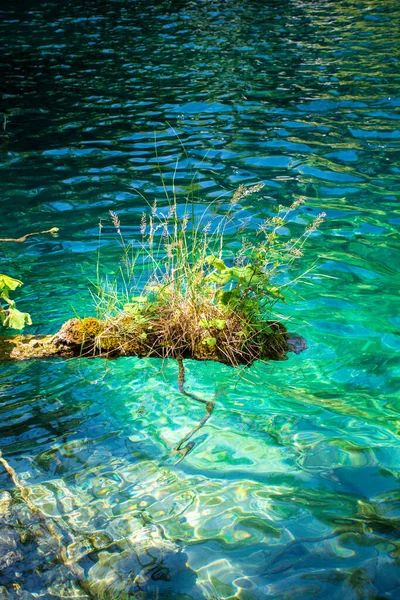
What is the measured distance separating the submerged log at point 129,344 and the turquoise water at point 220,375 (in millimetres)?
353

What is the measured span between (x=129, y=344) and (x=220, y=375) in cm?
81

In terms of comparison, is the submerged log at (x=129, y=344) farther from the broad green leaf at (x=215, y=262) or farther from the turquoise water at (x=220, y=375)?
the broad green leaf at (x=215, y=262)

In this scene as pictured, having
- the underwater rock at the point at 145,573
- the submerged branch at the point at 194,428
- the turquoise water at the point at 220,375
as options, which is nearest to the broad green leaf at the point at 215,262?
the submerged branch at the point at 194,428

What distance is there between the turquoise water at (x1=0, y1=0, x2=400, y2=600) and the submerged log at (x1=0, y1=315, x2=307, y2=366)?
0.35 meters

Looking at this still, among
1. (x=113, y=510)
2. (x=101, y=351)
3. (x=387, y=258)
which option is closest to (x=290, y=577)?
(x=113, y=510)

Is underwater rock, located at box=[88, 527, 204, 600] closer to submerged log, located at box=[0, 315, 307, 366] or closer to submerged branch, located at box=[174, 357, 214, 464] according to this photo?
submerged branch, located at box=[174, 357, 214, 464]

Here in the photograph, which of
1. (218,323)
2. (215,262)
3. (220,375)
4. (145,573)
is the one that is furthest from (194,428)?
(145,573)

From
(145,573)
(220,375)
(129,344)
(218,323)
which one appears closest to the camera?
(145,573)

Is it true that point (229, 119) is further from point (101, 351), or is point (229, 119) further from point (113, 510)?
point (113, 510)

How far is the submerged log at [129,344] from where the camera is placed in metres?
4.92

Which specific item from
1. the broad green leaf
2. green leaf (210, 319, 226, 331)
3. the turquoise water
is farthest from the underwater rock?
the broad green leaf

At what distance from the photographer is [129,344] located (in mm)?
4977

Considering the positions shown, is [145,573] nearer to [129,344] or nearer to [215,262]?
[129,344]

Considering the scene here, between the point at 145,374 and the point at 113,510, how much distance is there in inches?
63.2
